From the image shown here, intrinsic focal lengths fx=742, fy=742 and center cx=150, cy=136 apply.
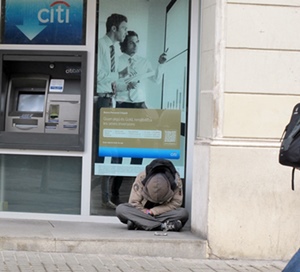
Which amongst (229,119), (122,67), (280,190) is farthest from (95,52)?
(280,190)

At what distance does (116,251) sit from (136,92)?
206 centimetres

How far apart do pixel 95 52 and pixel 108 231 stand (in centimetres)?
212

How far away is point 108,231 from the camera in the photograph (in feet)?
25.6

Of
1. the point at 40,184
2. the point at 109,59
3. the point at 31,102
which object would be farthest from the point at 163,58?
the point at 40,184

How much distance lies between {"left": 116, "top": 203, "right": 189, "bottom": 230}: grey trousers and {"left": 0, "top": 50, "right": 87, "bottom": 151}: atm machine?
3.38 ft

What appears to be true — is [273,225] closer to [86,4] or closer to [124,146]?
[124,146]

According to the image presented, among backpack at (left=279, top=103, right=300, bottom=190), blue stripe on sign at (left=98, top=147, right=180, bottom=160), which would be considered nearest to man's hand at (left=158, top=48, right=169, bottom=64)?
blue stripe on sign at (left=98, top=147, right=180, bottom=160)

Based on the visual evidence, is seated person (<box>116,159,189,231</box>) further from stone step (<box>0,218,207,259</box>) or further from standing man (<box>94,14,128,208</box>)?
standing man (<box>94,14,128,208</box>)

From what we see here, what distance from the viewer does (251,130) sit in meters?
7.41

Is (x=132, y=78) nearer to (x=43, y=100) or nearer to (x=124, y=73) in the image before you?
(x=124, y=73)

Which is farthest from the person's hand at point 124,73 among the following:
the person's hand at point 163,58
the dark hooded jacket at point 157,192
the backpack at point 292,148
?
the backpack at point 292,148

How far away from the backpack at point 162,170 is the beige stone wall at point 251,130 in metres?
0.57

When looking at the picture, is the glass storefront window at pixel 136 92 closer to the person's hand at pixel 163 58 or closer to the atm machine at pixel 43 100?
the person's hand at pixel 163 58

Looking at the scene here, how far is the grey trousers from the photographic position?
25.6ft
